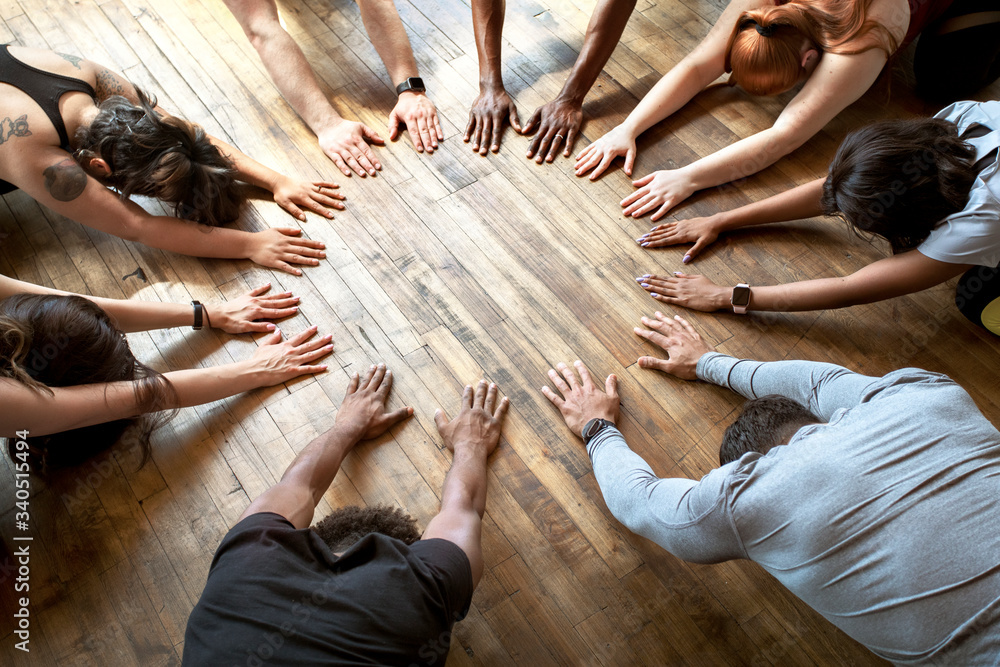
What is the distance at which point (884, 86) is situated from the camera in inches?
101

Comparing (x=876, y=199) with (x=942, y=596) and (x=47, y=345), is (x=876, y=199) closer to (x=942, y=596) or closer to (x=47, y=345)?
(x=942, y=596)

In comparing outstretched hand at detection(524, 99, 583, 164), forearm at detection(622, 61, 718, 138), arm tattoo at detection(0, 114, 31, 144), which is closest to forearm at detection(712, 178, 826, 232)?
forearm at detection(622, 61, 718, 138)

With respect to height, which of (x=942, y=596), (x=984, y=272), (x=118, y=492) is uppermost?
(x=984, y=272)

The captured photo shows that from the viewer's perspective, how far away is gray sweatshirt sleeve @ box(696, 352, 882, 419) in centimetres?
148

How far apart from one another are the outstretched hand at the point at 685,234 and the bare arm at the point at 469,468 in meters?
0.81

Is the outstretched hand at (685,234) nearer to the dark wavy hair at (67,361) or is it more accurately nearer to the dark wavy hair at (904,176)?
the dark wavy hair at (904,176)

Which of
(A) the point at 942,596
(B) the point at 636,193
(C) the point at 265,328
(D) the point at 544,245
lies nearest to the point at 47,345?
(C) the point at 265,328

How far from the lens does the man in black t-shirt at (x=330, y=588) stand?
1.14 m

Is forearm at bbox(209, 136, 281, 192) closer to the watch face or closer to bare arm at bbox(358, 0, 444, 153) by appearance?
bare arm at bbox(358, 0, 444, 153)

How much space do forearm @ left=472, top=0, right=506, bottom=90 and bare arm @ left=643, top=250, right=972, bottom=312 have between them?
3.70ft

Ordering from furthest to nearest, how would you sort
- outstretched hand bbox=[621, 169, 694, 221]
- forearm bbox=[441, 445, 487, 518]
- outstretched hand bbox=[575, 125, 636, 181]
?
1. outstretched hand bbox=[575, 125, 636, 181]
2. outstretched hand bbox=[621, 169, 694, 221]
3. forearm bbox=[441, 445, 487, 518]

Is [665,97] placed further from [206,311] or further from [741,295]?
[206,311]

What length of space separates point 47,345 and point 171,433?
17.6 inches

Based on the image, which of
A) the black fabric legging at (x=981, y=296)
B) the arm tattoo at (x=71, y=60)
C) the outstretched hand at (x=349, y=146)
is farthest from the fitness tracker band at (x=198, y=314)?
the black fabric legging at (x=981, y=296)
